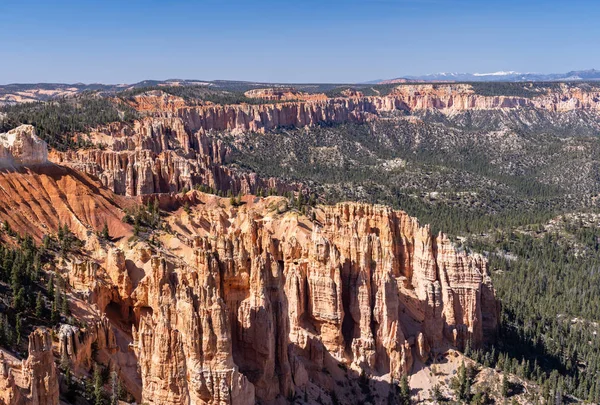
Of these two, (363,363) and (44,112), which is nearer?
(363,363)

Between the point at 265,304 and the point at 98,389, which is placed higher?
the point at 265,304

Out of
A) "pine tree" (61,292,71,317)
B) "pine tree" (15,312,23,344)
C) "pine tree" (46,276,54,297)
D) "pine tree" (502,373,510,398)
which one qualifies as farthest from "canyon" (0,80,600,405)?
"pine tree" (502,373,510,398)

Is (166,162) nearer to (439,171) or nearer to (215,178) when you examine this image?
(215,178)

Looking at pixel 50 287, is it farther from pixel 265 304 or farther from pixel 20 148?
pixel 20 148

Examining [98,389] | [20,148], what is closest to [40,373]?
[98,389]

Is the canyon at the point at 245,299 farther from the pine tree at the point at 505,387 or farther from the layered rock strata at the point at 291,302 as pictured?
the pine tree at the point at 505,387

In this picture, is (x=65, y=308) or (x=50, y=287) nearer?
(x=65, y=308)

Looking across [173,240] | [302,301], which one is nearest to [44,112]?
[173,240]
